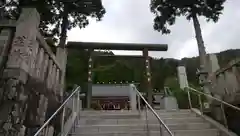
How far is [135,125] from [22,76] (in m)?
2.91

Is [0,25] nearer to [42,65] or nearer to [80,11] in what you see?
[42,65]

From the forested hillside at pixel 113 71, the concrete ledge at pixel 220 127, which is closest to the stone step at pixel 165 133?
the concrete ledge at pixel 220 127

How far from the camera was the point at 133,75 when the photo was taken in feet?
50.2

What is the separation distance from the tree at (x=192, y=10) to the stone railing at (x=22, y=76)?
371 inches

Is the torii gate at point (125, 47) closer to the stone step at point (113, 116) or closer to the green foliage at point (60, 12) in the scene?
the green foliage at point (60, 12)

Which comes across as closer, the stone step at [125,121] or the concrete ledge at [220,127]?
the concrete ledge at [220,127]

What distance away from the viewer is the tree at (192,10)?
39.9 ft

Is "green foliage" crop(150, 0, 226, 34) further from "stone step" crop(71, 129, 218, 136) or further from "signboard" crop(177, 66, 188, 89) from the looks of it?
"stone step" crop(71, 129, 218, 136)

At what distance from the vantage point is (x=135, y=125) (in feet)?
17.5

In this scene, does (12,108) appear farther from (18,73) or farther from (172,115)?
(172,115)

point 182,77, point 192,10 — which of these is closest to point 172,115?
point 182,77

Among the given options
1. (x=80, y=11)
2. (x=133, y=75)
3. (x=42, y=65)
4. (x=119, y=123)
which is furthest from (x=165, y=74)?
(x=42, y=65)

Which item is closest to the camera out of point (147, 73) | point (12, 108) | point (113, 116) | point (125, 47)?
point (12, 108)

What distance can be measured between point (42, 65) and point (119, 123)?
2.36m
